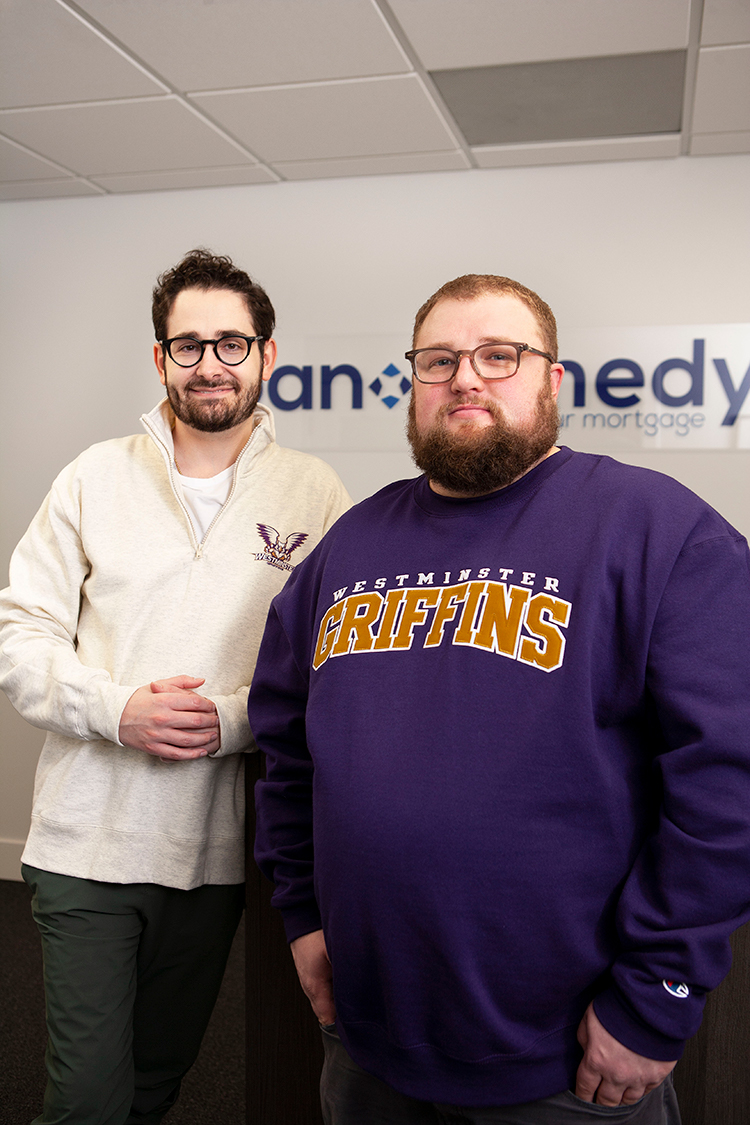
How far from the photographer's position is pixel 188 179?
4.09 meters

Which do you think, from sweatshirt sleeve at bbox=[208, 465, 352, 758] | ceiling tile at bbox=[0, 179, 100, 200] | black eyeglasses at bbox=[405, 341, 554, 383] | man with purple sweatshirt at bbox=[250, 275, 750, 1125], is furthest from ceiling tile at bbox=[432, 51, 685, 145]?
sweatshirt sleeve at bbox=[208, 465, 352, 758]

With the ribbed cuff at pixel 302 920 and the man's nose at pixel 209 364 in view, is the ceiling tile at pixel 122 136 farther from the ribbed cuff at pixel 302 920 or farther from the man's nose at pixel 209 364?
the ribbed cuff at pixel 302 920

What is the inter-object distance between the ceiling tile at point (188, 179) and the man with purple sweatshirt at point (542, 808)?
3.21m

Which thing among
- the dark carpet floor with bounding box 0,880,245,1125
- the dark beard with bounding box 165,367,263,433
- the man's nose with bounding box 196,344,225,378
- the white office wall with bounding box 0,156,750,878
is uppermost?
the white office wall with bounding box 0,156,750,878

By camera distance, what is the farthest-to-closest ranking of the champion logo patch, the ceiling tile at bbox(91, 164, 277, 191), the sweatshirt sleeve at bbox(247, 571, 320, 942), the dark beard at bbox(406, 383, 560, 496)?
the ceiling tile at bbox(91, 164, 277, 191)
the sweatshirt sleeve at bbox(247, 571, 320, 942)
the dark beard at bbox(406, 383, 560, 496)
the champion logo patch

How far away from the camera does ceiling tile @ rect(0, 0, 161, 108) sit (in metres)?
2.72

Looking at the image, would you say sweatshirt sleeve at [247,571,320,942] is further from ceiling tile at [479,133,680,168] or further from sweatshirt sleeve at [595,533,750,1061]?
ceiling tile at [479,133,680,168]

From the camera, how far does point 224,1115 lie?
2.40 m

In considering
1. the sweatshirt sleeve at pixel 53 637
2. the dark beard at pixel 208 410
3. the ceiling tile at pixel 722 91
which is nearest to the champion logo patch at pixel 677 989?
the sweatshirt sleeve at pixel 53 637

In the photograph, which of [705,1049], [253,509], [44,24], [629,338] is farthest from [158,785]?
[629,338]

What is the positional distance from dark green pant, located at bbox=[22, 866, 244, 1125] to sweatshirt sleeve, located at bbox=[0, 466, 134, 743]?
0.33 m

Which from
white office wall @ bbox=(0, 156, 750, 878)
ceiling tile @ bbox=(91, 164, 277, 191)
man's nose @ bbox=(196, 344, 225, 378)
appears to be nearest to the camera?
man's nose @ bbox=(196, 344, 225, 378)

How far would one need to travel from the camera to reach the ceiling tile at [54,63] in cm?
272

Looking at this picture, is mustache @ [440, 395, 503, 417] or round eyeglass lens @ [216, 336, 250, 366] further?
round eyeglass lens @ [216, 336, 250, 366]
